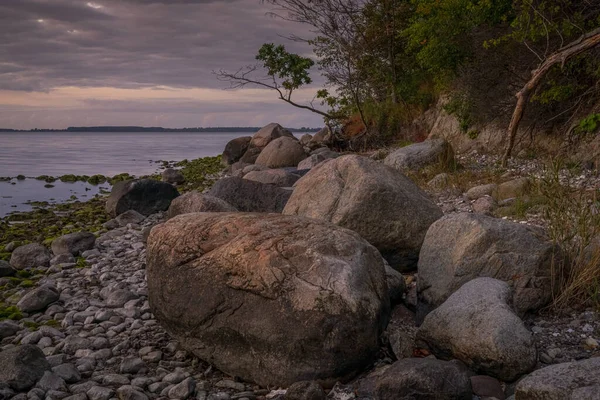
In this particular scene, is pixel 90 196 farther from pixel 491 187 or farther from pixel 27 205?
pixel 491 187

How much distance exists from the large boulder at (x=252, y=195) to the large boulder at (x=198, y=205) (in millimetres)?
1214

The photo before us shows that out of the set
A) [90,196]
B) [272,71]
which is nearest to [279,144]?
[272,71]

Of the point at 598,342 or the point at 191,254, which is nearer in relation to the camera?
the point at 598,342

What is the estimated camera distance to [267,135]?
25.7 m

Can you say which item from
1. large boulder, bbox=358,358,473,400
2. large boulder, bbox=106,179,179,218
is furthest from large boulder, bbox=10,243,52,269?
large boulder, bbox=358,358,473,400

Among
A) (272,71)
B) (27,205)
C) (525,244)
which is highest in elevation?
(272,71)

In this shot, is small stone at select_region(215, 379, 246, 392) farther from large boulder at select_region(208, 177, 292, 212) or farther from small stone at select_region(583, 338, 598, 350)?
large boulder at select_region(208, 177, 292, 212)

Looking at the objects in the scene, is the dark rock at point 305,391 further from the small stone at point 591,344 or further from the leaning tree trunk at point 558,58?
the leaning tree trunk at point 558,58

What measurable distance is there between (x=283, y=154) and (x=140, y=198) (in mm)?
9066

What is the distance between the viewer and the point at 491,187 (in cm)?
1062

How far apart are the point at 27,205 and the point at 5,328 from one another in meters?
12.5

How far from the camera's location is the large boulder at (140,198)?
13727 millimetres

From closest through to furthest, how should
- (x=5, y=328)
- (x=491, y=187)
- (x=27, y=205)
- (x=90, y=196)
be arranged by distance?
(x=5, y=328)
(x=491, y=187)
(x=27, y=205)
(x=90, y=196)

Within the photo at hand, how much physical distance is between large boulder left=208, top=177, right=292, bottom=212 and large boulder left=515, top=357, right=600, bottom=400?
7697 millimetres
